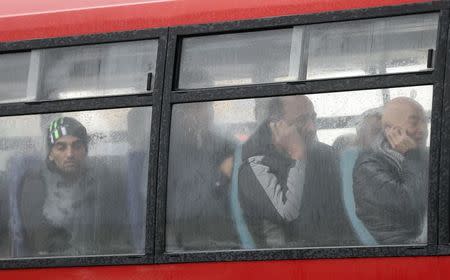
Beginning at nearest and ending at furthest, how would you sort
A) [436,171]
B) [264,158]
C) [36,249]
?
[436,171], [264,158], [36,249]

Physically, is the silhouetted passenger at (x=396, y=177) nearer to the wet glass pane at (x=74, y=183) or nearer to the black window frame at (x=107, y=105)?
the black window frame at (x=107, y=105)

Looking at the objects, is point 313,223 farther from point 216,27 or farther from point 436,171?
point 216,27

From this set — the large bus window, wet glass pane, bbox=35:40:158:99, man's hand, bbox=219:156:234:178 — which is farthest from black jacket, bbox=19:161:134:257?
the large bus window

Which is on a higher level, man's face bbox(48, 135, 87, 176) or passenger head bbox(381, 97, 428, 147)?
passenger head bbox(381, 97, 428, 147)

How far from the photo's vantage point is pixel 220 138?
835cm

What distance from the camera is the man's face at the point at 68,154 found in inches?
344

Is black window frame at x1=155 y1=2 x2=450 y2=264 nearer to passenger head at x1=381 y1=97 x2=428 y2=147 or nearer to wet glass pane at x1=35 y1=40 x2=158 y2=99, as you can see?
passenger head at x1=381 y1=97 x2=428 y2=147

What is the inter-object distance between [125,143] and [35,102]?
2.14 ft

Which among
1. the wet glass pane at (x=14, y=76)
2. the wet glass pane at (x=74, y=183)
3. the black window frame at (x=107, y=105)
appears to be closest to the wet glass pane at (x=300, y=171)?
the black window frame at (x=107, y=105)

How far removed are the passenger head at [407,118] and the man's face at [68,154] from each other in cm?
185

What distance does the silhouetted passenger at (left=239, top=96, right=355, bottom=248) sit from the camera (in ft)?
26.2

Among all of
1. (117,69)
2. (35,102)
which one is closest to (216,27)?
(117,69)

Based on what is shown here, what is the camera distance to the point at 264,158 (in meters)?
8.23

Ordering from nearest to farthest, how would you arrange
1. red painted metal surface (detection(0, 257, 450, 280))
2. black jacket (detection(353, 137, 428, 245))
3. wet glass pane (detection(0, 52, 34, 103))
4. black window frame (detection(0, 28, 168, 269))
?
red painted metal surface (detection(0, 257, 450, 280)), black jacket (detection(353, 137, 428, 245)), black window frame (detection(0, 28, 168, 269)), wet glass pane (detection(0, 52, 34, 103))
